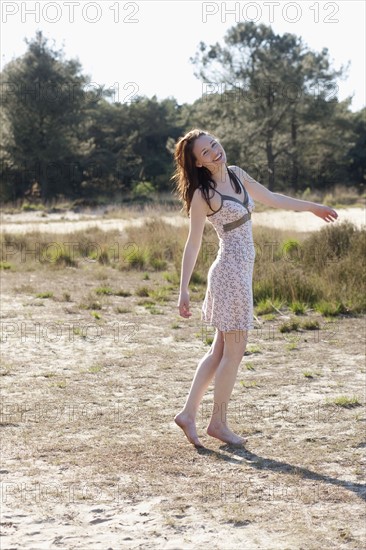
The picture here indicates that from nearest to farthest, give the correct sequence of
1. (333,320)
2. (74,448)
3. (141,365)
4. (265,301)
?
(74,448) < (141,365) < (333,320) < (265,301)

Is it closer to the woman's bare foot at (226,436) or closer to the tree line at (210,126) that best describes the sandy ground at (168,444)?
the woman's bare foot at (226,436)

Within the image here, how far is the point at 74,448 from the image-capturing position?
5168 mm

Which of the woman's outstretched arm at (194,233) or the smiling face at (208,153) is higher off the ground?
the smiling face at (208,153)

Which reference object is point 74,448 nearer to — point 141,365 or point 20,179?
point 141,365

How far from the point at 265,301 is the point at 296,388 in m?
3.94

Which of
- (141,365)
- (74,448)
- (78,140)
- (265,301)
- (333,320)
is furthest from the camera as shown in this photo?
(78,140)

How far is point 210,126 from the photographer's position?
41469 mm

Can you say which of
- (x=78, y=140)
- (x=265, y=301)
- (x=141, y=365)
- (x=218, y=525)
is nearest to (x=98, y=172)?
(x=78, y=140)

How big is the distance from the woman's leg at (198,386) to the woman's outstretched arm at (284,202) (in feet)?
2.81

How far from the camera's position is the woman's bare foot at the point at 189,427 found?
16.9 ft

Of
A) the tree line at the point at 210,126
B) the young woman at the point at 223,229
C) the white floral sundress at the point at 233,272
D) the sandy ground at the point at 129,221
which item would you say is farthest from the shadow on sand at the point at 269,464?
the tree line at the point at 210,126

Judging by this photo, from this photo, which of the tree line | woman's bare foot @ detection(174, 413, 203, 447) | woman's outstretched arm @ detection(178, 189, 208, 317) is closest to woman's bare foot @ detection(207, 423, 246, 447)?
woman's bare foot @ detection(174, 413, 203, 447)

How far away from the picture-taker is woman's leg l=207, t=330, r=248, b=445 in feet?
16.5

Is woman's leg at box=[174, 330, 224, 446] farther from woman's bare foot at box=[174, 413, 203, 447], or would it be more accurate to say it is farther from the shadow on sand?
the shadow on sand
